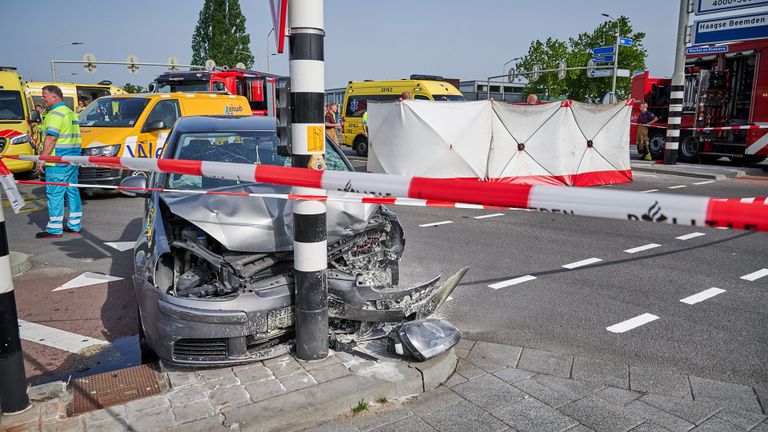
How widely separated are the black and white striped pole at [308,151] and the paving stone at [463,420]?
3.04ft

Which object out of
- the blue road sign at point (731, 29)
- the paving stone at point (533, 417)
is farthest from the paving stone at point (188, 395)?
the blue road sign at point (731, 29)

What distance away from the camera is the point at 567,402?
10.9ft

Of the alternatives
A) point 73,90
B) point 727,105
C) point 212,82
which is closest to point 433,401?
point 212,82

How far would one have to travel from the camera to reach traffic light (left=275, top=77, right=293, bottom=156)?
11.5 feet

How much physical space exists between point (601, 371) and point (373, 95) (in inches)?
618

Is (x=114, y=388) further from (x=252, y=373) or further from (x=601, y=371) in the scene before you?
(x=601, y=371)

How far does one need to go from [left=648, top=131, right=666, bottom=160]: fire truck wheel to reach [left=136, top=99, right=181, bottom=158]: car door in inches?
617

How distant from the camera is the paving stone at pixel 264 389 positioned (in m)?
3.23

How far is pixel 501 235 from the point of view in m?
8.09

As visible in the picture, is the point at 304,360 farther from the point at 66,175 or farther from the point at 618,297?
the point at 66,175

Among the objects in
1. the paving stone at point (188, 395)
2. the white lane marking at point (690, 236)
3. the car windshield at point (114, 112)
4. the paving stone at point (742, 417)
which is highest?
the car windshield at point (114, 112)

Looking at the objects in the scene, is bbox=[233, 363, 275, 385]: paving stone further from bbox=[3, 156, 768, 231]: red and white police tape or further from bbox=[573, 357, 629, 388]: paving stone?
bbox=[573, 357, 629, 388]: paving stone

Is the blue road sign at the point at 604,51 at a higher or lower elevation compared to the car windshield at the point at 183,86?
higher

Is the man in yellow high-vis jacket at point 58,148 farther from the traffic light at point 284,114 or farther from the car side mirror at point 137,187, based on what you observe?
the traffic light at point 284,114
